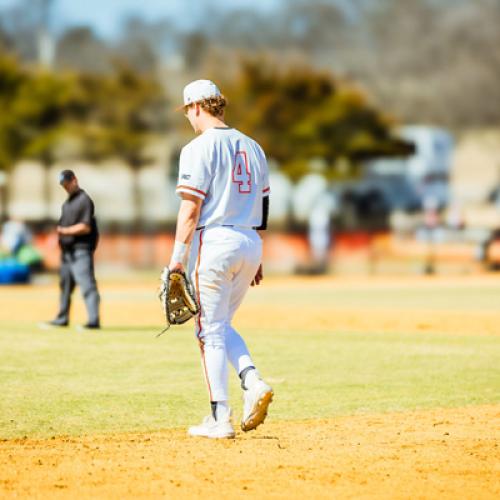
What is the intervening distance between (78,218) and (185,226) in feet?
25.9

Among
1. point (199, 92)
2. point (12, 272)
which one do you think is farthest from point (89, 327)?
point (12, 272)

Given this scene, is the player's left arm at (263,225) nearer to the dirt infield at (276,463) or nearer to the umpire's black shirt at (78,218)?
the dirt infield at (276,463)

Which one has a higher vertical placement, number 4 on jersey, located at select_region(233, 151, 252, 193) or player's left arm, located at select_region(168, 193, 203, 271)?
number 4 on jersey, located at select_region(233, 151, 252, 193)

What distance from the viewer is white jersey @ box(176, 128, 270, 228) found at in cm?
750

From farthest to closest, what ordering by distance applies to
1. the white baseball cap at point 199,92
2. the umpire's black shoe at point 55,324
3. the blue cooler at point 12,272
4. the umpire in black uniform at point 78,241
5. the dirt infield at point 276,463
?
the blue cooler at point 12,272 → the umpire's black shoe at point 55,324 → the umpire in black uniform at point 78,241 → the white baseball cap at point 199,92 → the dirt infield at point 276,463

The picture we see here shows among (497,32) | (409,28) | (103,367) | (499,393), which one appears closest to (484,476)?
(499,393)

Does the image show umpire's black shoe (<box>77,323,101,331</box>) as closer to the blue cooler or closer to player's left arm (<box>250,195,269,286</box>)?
player's left arm (<box>250,195,269,286</box>)

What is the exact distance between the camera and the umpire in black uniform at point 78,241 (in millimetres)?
15070

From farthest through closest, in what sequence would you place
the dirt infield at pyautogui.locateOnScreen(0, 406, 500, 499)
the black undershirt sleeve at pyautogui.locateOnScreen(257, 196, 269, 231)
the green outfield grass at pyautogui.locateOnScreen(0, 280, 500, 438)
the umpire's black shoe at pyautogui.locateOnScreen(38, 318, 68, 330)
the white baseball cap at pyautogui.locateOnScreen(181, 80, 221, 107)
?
the umpire's black shoe at pyautogui.locateOnScreen(38, 318, 68, 330) < the green outfield grass at pyautogui.locateOnScreen(0, 280, 500, 438) < the black undershirt sleeve at pyautogui.locateOnScreen(257, 196, 269, 231) < the white baseball cap at pyautogui.locateOnScreen(181, 80, 221, 107) < the dirt infield at pyautogui.locateOnScreen(0, 406, 500, 499)

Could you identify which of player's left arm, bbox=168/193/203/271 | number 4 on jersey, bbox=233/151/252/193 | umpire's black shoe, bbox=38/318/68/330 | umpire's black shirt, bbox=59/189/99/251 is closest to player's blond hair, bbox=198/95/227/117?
number 4 on jersey, bbox=233/151/252/193

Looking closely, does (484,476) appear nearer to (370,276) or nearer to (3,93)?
(370,276)

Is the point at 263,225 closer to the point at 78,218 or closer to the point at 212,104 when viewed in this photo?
the point at 212,104

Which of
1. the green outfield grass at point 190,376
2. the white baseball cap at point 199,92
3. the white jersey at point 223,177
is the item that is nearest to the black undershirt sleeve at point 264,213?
the white jersey at point 223,177

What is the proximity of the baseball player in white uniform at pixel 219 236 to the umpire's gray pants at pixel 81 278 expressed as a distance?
7478 mm
